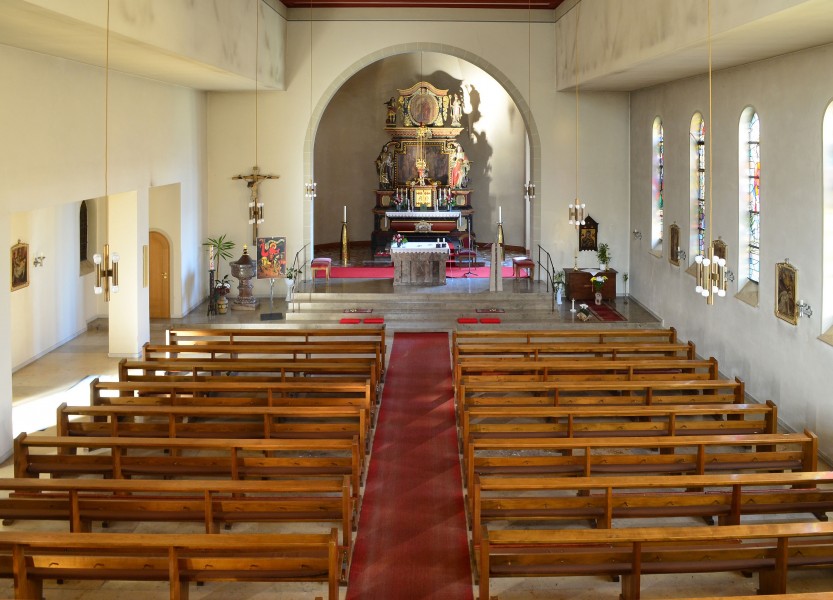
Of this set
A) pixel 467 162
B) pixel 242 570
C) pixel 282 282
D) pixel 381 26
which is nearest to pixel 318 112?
pixel 381 26

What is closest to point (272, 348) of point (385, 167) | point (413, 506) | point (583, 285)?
point (413, 506)

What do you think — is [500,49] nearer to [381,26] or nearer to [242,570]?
[381,26]

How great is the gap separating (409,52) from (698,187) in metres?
8.53

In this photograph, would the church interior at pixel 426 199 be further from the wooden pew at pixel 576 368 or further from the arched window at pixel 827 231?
the wooden pew at pixel 576 368

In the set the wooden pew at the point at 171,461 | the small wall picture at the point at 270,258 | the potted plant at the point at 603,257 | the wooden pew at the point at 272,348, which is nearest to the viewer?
the wooden pew at the point at 171,461

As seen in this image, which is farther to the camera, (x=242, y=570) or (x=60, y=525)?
(x=60, y=525)

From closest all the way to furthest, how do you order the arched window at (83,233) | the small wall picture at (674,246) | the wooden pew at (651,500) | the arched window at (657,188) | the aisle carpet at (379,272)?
the wooden pew at (651,500), the small wall picture at (674,246), the arched window at (83,233), the arched window at (657,188), the aisle carpet at (379,272)

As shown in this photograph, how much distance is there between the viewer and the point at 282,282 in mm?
24828

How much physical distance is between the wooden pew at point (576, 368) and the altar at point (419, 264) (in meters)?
8.81

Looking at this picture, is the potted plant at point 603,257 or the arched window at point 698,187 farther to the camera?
the potted plant at point 603,257

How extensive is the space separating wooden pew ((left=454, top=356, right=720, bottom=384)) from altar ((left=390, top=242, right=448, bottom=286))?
881 cm

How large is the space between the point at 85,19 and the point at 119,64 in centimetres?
496

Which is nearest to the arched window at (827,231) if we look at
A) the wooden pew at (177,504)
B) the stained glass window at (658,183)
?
the wooden pew at (177,504)

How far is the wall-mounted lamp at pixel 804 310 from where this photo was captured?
44.4ft
